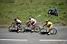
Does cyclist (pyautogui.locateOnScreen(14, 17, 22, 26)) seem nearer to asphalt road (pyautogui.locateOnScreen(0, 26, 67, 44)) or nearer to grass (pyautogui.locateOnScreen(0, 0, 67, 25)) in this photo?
grass (pyautogui.locateOnScreen(0, 0, 67, 25))

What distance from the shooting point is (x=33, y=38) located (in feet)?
7.43

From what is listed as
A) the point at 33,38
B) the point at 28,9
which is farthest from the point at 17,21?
the point at 33,38

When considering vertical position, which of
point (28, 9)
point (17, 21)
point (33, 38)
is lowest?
point (33, 38)

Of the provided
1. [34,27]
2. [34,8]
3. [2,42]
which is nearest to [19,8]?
[34,8]

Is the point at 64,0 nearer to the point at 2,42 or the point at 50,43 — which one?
the point at 50,43

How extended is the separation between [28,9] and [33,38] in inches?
17.8

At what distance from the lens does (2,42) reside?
228 cm

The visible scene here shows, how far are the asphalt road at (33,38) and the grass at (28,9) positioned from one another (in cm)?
17

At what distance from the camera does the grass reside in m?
2.27

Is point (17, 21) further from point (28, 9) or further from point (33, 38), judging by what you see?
point (33, 38)

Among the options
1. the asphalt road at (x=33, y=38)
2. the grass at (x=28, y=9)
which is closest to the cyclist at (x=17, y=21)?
the grass at (x=28, y=9)

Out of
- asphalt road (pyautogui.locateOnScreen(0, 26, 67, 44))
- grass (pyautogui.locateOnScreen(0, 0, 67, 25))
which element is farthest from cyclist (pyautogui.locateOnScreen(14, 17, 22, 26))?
asphalt road (pyautogui.locateOnScreen(0, 26, 67, 44))

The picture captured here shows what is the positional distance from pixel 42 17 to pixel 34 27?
20cm

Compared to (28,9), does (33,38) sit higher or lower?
lower
